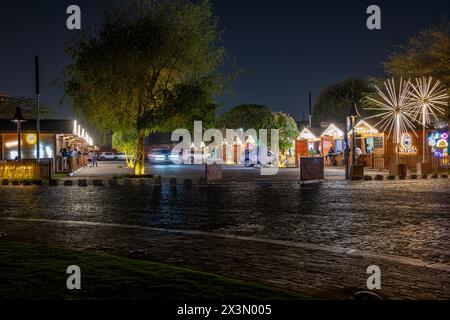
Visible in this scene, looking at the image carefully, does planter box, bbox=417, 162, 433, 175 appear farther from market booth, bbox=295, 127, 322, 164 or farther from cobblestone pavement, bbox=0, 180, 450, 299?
market booth, bbox=295, 127, 322, 164

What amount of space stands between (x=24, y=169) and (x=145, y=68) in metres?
7.78

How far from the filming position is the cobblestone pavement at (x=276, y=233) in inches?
252

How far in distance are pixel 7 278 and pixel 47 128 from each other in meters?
36.6

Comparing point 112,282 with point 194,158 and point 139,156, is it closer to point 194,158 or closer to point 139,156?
point 139,156

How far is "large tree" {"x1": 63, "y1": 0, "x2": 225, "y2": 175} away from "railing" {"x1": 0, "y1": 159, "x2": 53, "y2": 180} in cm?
443

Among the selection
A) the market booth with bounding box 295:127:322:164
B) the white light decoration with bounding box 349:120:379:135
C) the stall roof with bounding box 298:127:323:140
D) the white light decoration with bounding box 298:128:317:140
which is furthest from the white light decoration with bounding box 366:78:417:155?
the white light decoration with bounding box 298:128:317:140

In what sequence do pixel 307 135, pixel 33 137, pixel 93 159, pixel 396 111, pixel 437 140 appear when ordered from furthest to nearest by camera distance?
pixel 93 159 → pixel 307 135 → pixel 33 137 → pixel 437 140 → pixel 396 111

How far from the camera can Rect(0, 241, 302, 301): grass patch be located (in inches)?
204

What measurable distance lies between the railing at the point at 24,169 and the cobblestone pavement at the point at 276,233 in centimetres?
911

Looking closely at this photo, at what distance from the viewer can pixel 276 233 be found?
968 centimetres

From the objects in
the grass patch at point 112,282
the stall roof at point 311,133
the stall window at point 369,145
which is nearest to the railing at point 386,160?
the stall window at point 369,145

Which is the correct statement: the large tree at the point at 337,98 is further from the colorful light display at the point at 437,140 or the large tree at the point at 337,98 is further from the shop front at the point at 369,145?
the colorful light display at the point at 437,140

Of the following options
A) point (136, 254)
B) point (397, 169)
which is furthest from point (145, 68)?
point (136, 254)
